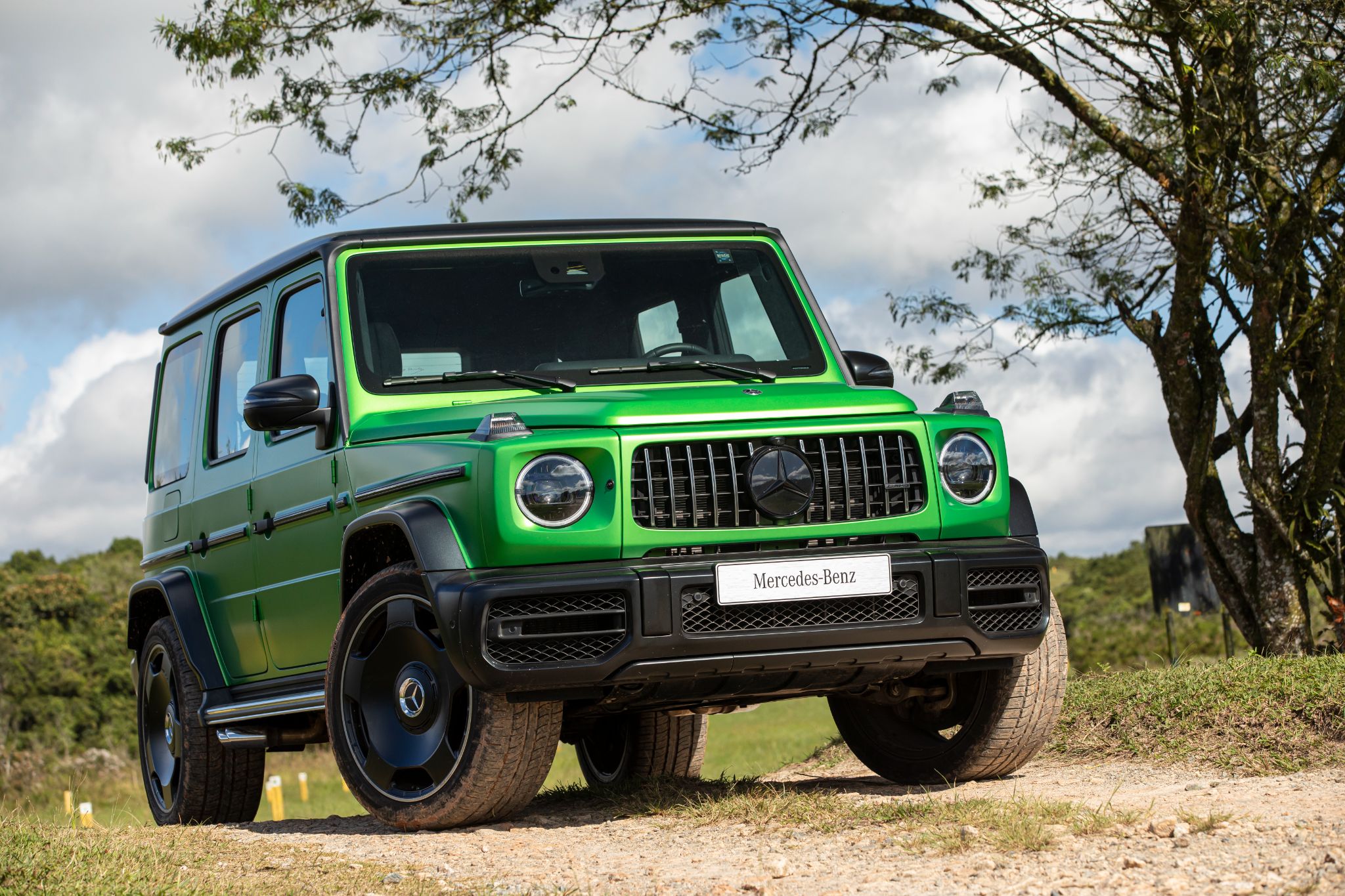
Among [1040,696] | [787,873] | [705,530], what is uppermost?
[705,530]

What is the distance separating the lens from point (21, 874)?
4.44 metres

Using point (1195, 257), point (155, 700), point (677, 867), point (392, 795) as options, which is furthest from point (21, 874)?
point (1195, 257)

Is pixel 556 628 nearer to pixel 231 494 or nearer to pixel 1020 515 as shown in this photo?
pixel 1020 515

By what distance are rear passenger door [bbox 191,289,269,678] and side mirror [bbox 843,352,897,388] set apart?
98.9 inches

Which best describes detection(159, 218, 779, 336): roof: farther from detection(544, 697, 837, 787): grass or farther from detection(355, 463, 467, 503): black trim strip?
detection(544, 697, 837, 787): grass

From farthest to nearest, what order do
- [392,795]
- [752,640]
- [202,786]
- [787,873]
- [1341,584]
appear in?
[1341,584], [202,786], [392,795], [752,640], [787,873]

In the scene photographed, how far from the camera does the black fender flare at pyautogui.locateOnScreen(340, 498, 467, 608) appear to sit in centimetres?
485

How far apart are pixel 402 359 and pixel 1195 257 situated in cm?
615

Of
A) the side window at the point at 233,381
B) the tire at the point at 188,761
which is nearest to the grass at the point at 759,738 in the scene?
the tire at the point at 188,761

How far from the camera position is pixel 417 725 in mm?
5164

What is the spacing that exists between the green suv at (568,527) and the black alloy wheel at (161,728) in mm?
165

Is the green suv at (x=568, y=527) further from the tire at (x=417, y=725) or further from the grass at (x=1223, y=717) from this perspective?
the grass at (x=1223, y=717)

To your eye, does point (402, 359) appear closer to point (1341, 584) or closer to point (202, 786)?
point (202, 786)

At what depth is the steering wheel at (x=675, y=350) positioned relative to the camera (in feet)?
19.4
